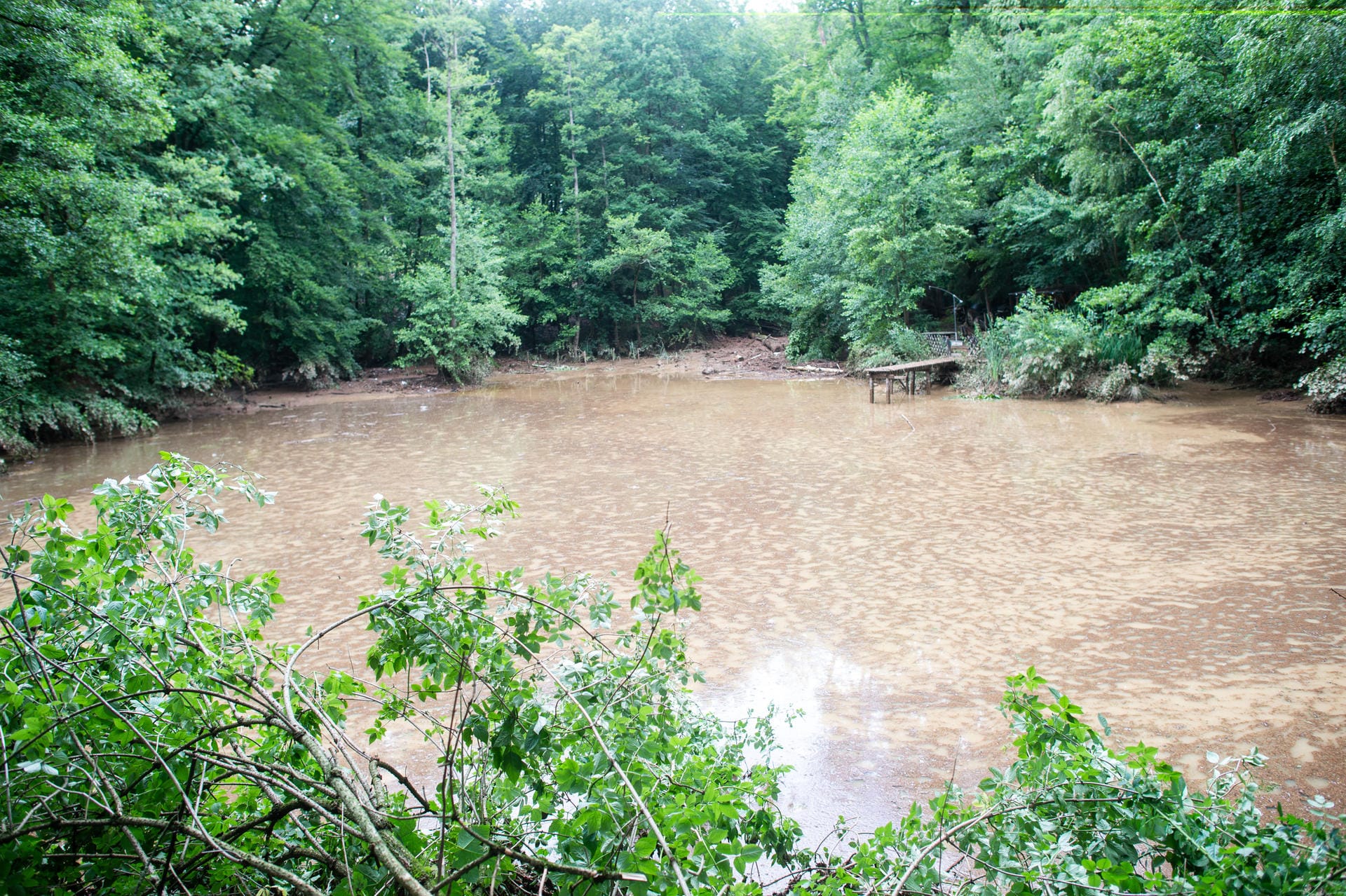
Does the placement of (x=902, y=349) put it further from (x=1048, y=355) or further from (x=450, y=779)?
(x=450, y=779)

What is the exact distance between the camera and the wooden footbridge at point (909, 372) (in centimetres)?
1639

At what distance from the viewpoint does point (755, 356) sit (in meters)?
27.3

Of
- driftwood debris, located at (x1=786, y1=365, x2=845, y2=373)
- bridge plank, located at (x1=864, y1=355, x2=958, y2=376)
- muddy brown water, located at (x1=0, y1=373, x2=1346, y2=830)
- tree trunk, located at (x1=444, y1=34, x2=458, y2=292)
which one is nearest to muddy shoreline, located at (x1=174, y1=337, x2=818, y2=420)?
driftwood debris, located at (x1=786, y1=365, x2=845, y2=373)

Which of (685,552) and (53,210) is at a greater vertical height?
(53,210)

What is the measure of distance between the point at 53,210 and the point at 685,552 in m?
11.6

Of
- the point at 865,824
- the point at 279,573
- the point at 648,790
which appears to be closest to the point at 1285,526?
the point at 865,824

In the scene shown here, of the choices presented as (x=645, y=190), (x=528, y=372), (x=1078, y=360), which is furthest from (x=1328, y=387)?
(x=645, y=190)

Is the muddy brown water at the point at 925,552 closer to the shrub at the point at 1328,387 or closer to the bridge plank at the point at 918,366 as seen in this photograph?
the shrub at the point at 1328,387

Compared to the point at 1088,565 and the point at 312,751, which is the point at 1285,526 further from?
the point at 312,751

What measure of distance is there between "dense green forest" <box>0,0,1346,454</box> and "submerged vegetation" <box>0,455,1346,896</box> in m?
12.0

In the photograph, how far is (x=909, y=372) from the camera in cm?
1750

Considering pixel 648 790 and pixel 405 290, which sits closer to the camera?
pixel 648 790

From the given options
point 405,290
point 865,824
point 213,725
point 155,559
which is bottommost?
point 865,824

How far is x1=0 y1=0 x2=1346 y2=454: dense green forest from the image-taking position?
12.2 metres
